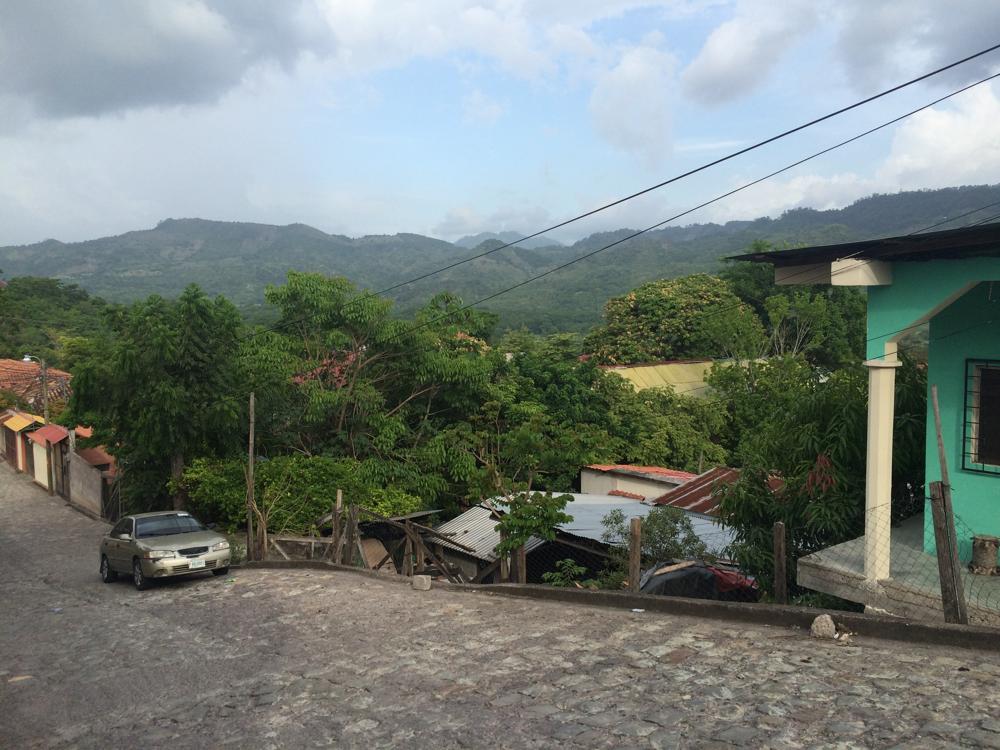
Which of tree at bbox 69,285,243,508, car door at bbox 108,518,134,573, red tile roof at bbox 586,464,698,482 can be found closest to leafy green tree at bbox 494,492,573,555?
car door at bbox 108,518,134,573

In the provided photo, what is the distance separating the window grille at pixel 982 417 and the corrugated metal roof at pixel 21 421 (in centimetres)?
3283

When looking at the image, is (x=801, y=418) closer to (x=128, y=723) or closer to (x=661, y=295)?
(x=128, y=723)

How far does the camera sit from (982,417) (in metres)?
8.77

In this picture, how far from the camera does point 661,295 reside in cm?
4297

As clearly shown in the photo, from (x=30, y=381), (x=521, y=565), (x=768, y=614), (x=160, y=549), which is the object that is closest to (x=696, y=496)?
(x=521, y=565)

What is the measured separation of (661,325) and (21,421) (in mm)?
29440

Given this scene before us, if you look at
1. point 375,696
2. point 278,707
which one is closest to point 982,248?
point 375,696

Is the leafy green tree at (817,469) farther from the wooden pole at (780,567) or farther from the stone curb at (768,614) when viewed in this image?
the stone curb at (768,614)

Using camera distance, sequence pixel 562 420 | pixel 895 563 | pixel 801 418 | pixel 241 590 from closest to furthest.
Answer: pixel 895 563 < pixel 801 418 < pixel 241 590 < pixel 562 420

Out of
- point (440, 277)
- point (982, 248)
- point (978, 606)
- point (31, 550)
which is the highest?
point (440, 277)

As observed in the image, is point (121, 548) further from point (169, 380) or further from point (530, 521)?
point (530, 521)

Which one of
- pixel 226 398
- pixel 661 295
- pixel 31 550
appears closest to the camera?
pixel 226 398

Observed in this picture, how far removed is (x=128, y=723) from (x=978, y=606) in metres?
7.55

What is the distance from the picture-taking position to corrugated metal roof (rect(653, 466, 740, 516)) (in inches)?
620
